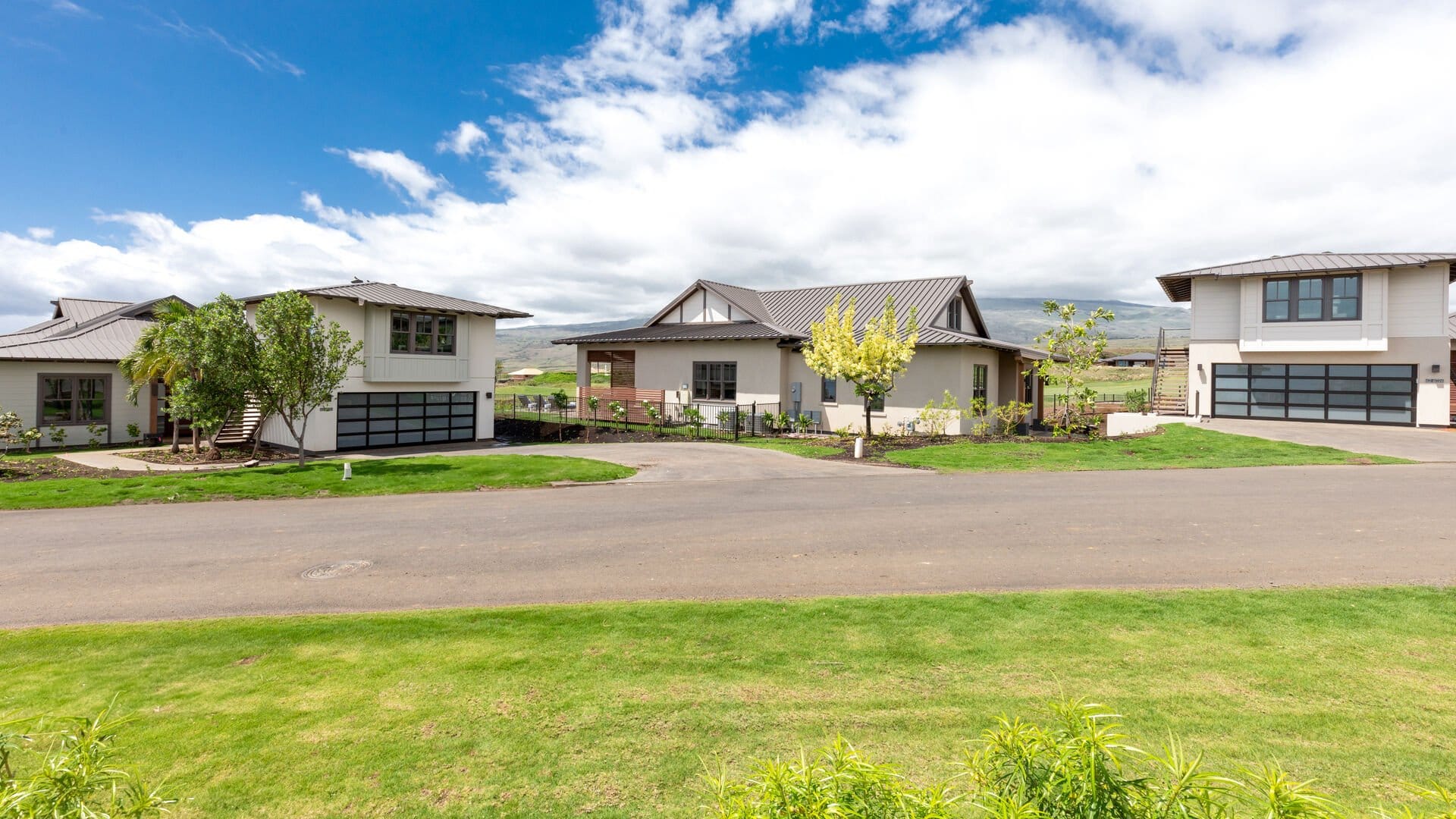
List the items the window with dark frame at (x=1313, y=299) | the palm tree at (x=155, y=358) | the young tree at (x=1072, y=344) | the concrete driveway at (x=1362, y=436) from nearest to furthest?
the concrete driveway at (x=1362, y=436), the palm tree at (x=155, y=358), the young tree at (x=1072, y=344), the window with dark frame at (x=1313, y=299)

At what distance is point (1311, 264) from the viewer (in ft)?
94.4

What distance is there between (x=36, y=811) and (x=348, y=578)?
24.8ft

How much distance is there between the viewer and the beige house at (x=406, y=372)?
23547 millimetres

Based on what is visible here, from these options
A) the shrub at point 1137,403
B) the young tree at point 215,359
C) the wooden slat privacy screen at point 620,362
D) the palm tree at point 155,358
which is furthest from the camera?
the wooden slat privacy screen at point 620,362

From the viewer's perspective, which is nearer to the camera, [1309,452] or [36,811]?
[36,811]

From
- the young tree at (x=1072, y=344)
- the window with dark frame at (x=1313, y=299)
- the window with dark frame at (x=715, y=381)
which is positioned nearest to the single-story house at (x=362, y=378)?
the window with dark frame at (x=715, y=381)

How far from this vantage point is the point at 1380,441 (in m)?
22.5

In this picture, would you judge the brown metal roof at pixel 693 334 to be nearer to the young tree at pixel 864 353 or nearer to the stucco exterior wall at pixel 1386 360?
the young tree at pixel 864 353

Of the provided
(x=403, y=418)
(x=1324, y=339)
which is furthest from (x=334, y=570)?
(x=1324, y=339)

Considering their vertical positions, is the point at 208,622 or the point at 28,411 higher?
the point at 28,411

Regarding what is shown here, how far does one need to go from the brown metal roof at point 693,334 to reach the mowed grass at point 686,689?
23131mm

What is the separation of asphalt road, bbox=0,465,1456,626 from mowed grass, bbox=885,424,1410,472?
10.0ft

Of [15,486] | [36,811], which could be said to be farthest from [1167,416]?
[15,486]

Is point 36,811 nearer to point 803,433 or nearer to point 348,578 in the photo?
point 348,578
